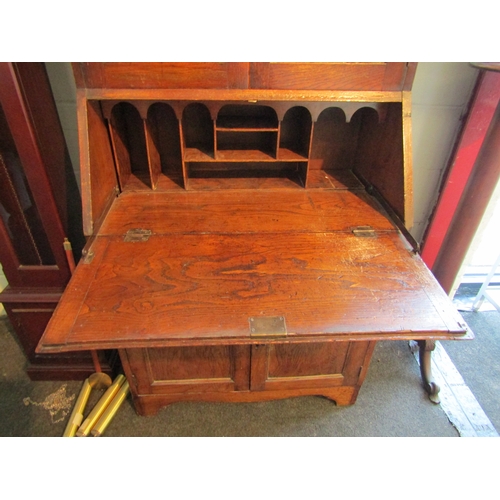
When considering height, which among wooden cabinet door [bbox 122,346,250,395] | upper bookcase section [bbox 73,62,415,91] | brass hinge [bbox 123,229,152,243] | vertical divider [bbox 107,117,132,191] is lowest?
wooden cabinet door [bbox 122,346,250,395]

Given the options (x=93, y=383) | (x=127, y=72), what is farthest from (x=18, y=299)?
(x=127, y=72)

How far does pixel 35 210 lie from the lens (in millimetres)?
1331

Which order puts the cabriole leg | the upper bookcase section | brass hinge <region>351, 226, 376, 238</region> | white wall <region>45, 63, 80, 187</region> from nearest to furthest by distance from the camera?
the upper bookcase section, brass hinge <region>351, 226, 376, 238</region>, white wall <region>45, 63, 80, 187</region>, the cabriole leg

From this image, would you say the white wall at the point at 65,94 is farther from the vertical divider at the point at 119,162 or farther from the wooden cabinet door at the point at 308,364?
the wooden cabinet door at the point at 308,364

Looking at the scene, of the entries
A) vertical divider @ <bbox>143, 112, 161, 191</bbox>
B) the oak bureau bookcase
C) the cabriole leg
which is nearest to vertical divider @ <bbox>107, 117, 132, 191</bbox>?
the oak bureau bookcase

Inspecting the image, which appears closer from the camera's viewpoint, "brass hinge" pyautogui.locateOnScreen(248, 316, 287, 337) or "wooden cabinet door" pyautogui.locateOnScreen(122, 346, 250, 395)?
"brass hinge" pyautogui.locateOnScreen(248, 316, 287, 337)

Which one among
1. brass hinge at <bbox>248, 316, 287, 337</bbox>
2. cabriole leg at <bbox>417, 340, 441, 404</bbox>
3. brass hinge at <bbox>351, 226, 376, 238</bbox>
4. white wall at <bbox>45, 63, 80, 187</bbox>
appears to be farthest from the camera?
cabriole leg at <bbox>417, 340, 441, 404</bbox>

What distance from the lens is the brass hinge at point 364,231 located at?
4.09ft

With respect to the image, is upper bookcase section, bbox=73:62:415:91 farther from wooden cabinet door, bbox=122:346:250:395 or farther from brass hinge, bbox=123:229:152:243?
wooden cabinet door, bbox=122:346:250:395

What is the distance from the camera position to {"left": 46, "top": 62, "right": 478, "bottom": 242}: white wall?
145 centimetres

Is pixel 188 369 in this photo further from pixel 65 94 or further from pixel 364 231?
pixel 65 94

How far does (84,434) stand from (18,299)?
641 millimetres

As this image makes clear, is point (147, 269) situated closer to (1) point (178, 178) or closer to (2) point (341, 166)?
(1) point (178, 178)

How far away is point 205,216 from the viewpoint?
1.32 meters
